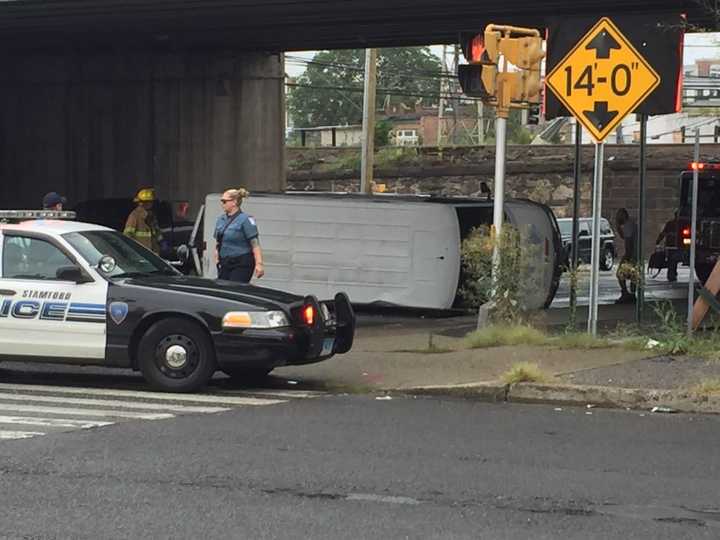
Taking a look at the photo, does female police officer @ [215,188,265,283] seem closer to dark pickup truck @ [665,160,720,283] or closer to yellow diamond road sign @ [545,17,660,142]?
yellow diamond road sign @ [545,17,660,142]

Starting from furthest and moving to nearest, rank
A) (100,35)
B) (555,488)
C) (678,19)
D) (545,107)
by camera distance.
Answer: (100,35) < (545,107) < (678,19) < (555,488)

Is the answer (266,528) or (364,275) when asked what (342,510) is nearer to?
(266,528)

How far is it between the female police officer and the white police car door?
239cm

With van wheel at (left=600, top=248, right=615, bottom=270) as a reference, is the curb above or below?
above

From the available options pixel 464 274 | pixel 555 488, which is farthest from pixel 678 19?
pixel 555 488

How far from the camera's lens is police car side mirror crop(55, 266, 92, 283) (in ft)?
32.2

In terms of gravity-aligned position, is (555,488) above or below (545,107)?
below

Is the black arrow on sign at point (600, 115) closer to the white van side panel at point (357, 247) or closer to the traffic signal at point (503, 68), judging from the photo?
the traffic signal at point (503, 68)

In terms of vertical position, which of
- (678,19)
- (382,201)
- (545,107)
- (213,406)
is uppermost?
(678,19)

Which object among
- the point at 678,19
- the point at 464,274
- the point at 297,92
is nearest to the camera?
the point at 678,19

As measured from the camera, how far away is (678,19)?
12.4m

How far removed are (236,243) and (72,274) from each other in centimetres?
267

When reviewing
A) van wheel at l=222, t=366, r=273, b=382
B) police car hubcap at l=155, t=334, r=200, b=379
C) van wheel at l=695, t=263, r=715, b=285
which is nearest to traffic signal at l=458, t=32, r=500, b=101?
van wheel at l=222, t=366, r=273, b=382

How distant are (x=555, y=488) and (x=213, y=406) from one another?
3587mm
